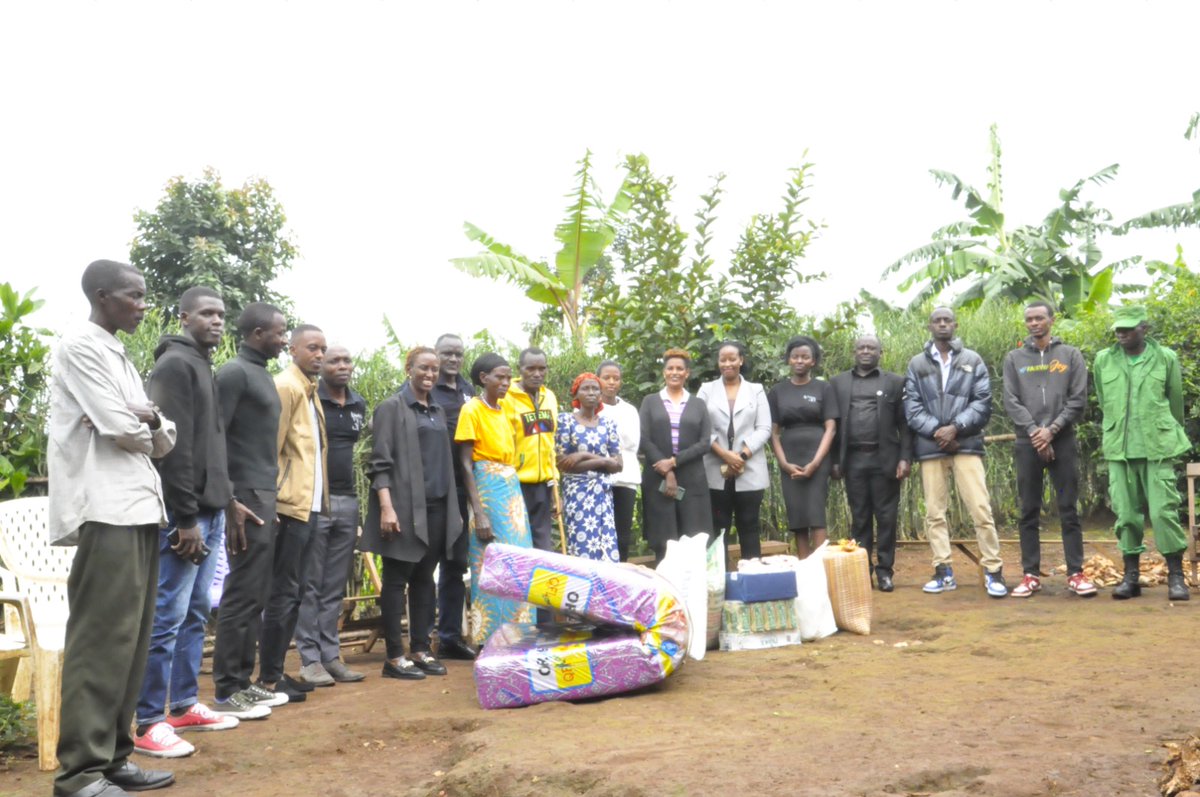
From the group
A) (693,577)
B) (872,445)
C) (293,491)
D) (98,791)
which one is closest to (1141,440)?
(872,445)

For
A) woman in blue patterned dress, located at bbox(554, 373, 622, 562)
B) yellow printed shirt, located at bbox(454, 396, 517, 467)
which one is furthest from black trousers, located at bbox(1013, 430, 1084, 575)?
yellow printed shirt, located at bbox(454, 396, 517, 467)

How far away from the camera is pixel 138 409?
166 inches

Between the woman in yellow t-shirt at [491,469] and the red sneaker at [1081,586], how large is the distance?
13.6ft

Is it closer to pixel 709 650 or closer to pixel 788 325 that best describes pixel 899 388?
pixel 788 325

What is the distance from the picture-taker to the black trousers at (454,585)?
6891 mm

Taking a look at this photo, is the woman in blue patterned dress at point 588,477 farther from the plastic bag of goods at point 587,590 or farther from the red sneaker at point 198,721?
the red sneaker at point 198,721

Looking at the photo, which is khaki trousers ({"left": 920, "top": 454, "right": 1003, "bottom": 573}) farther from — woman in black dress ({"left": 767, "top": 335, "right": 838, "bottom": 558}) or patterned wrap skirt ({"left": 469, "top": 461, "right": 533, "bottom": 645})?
patterned wrap skirt ({"left": 469, "top": 461, "right": 533, "bottom": 645})

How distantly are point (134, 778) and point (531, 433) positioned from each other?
11.1ft

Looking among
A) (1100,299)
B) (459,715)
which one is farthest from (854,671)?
(1100,299)

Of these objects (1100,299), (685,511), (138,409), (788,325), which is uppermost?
(1100,299)

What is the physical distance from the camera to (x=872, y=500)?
8.73 meters

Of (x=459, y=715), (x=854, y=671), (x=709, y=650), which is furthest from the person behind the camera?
(x=709, y=650)

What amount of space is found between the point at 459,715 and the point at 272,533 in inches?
49.3

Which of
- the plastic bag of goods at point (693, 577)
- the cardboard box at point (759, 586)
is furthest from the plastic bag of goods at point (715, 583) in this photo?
the plastic bag of goods at point (693, 577)
